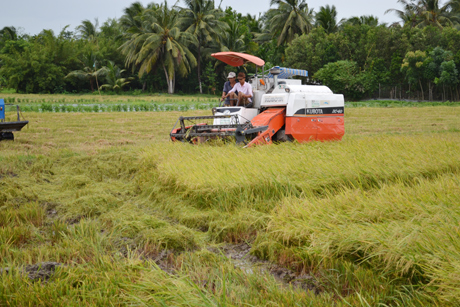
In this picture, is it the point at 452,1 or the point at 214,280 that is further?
the point at 452,1

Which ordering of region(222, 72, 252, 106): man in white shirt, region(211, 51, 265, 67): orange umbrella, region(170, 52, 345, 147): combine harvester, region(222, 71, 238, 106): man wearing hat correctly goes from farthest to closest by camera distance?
region(222, 71, 238, 106): man wearing hat, region(222, 72, 252, 106): man in white shirt, region(211, 51, 265, 67): orange umbrella, region(170, 52, 345, 147): combine harvester

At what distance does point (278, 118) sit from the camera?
7578 mm

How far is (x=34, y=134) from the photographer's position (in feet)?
35.8

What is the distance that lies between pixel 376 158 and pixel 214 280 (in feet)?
10.6

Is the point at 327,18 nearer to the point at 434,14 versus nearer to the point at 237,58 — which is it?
the point at 434,14

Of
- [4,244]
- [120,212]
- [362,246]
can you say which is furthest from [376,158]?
[4,244]

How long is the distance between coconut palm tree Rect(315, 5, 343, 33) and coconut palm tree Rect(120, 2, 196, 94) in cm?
1420

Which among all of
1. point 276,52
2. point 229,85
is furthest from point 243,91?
point 276,52

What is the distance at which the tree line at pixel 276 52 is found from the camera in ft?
114

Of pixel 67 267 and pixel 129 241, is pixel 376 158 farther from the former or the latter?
pixel 67 267

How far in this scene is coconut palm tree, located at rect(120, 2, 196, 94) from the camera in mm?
35594

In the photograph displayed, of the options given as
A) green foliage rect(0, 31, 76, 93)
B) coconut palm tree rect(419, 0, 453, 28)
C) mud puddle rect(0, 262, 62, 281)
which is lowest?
mud puddle rect(0, 262, 62, 281)

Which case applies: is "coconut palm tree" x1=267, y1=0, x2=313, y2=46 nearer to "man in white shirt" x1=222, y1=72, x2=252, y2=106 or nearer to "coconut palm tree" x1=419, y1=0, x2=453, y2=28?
"coconut palm tree" x1=419, y1=0, x2=453, y2=28

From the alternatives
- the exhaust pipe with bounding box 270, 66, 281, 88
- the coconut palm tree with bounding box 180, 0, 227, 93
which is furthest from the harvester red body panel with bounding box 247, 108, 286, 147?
the coconut palm tree with bounding box 180, 0, 227, 93
